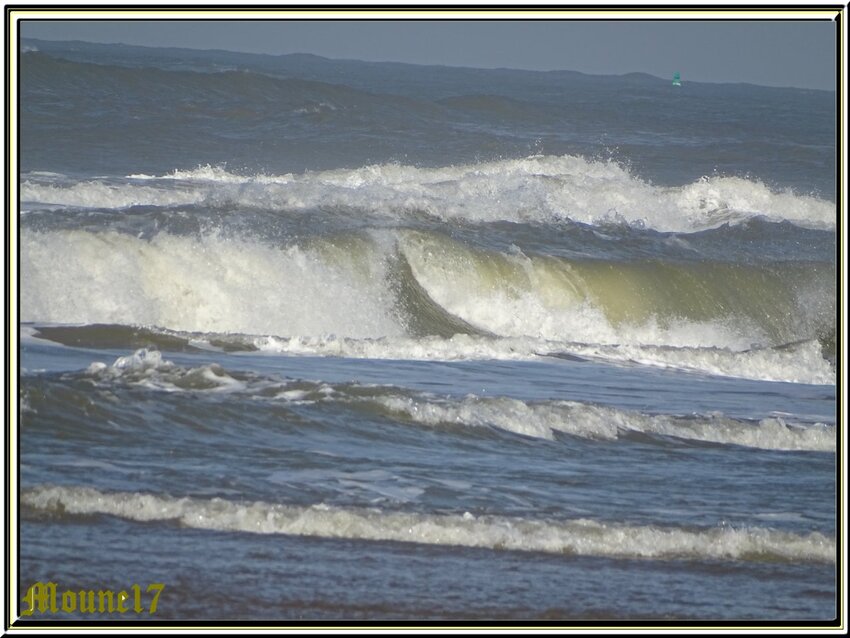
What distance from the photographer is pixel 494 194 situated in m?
17.2

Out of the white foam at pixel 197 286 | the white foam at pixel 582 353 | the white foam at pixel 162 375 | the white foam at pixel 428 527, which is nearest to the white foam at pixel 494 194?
the white foam at pixel 197 286

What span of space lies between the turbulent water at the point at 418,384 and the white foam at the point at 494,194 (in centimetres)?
9

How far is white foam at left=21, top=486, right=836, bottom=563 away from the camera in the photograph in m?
5.43

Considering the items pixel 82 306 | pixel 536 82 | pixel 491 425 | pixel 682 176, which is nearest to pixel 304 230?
pixel 82 306

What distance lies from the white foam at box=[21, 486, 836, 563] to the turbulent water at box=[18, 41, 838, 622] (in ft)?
0.05

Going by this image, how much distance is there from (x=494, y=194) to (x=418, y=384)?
907cm

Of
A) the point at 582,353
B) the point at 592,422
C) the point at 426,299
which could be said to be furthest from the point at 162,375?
the point at 426,299

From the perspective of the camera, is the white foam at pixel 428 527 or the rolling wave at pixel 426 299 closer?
the white foam at pixel 428 527

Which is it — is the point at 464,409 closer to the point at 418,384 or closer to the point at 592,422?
the point at 592,422

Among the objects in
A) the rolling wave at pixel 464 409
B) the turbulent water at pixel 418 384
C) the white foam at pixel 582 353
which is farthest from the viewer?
the white foam at pixel 582 353

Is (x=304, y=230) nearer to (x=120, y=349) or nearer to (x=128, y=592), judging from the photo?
(x=120, y=349)

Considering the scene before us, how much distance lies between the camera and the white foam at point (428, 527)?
5430 millimetres

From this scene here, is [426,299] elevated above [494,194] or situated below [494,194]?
below

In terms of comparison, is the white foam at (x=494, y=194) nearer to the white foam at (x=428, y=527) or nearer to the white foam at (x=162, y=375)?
the white foam at (x=162, y=375)
